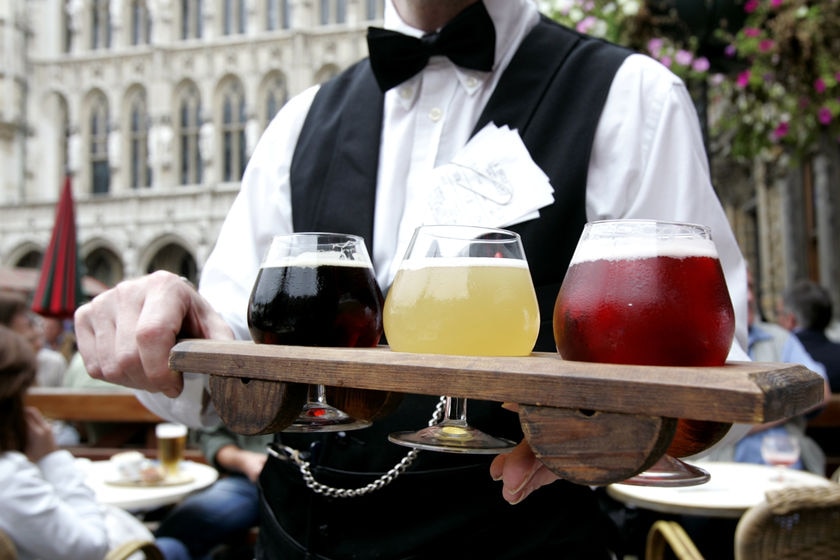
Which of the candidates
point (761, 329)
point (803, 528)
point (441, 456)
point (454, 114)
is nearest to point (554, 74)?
point (454, 114)

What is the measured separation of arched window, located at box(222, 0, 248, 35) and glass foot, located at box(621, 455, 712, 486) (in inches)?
912

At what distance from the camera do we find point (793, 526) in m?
1.96

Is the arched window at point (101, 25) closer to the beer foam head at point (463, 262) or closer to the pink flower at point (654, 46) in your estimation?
the pink flower at point (654, 46)

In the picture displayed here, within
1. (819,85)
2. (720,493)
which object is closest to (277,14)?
(819,85)

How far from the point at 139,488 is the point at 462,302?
3.17 meters

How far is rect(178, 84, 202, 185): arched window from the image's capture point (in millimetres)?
22125

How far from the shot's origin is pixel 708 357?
693 mm

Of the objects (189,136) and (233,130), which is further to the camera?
(189,136)

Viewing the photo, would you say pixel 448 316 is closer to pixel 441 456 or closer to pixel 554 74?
pixel 441 456

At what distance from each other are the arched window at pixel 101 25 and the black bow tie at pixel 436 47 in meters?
24.3

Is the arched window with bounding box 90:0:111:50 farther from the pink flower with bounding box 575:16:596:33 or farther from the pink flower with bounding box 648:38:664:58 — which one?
the pink flower with bounding box 648:38:664:58

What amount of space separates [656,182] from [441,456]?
537 mm

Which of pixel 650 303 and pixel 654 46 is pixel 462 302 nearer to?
pixel 650 303

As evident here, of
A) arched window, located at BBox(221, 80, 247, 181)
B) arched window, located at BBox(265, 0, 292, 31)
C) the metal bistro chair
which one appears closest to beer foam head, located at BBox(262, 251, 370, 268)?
the metal bistro chair
